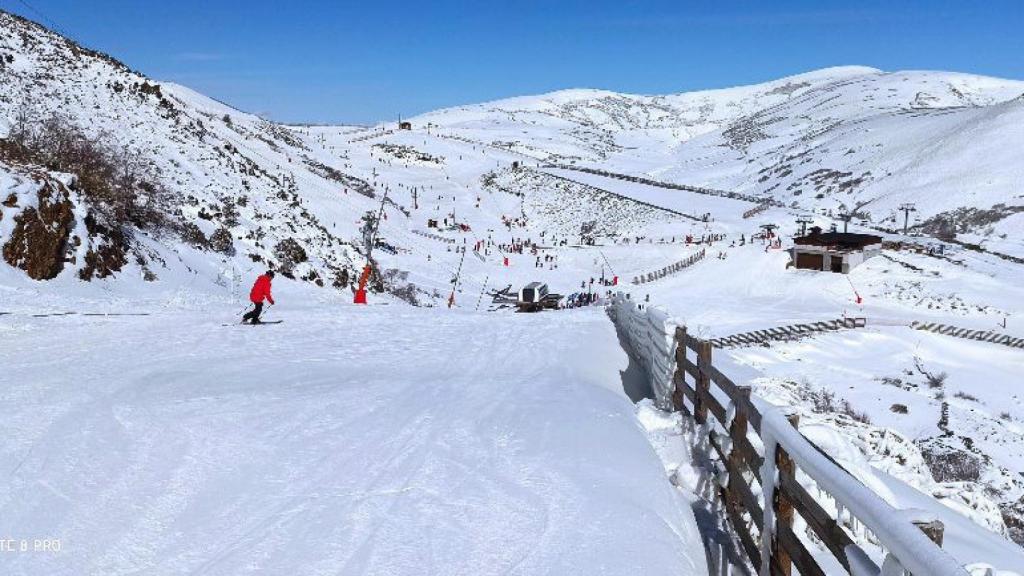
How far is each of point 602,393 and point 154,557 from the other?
690cm

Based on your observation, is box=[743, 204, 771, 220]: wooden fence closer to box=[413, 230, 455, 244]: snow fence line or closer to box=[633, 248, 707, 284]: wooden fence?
box=[633, 248, 707, 284]: wooden fence

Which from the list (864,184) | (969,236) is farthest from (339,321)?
(864,184)

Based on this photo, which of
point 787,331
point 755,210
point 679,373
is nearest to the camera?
point 679,373

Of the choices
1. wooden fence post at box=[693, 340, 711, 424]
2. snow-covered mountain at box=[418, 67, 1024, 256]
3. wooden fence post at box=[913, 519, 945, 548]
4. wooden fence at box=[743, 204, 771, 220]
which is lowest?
wooden fence post at box=[693, 340, 711, 424]

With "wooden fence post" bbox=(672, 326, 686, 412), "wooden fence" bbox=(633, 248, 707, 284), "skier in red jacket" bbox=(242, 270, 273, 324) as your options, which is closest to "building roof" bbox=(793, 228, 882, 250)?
"wooden fence" bbox=(633, 248, 707, 284)

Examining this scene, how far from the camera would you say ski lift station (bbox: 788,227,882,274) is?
47875 mm

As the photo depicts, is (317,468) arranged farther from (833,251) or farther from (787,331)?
(833,251)

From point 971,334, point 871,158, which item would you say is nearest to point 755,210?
point 871,158

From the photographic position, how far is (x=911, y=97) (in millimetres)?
183500

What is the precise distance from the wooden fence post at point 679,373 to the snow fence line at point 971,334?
31.8 m

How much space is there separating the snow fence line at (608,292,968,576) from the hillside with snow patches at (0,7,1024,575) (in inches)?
20.9

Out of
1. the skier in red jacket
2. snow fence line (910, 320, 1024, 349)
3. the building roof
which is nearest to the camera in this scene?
the skier in red jacket

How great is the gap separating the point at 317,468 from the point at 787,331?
32.0 meters

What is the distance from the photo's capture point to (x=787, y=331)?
115 ft
